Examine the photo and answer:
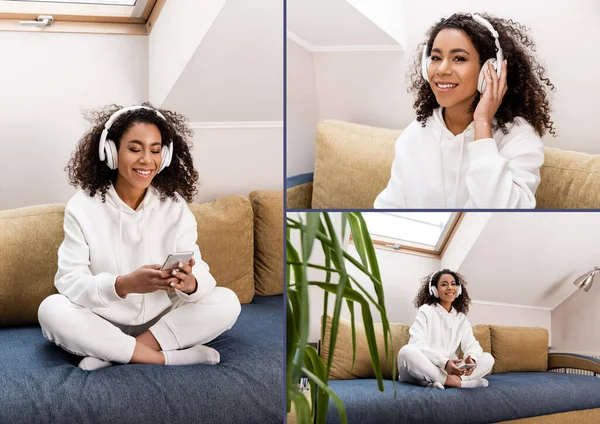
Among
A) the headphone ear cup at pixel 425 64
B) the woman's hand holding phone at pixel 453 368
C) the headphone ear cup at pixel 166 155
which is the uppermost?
the headphone ear cup at pixel 425 64

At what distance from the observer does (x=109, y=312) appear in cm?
197

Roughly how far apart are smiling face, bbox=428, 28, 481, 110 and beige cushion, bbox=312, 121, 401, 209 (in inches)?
4.0

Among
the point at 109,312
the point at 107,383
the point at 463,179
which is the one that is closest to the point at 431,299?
the point at 463,179

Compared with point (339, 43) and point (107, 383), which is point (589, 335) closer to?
point (339, 43)

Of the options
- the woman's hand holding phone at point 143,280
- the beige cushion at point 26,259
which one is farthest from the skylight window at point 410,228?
the beige cushion at point 26,259

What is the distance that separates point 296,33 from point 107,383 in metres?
0.99

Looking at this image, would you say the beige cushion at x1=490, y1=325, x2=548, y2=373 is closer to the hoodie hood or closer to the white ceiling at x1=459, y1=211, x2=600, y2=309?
the white ceiling at x1=459, y1=211, x2=600, y2=309

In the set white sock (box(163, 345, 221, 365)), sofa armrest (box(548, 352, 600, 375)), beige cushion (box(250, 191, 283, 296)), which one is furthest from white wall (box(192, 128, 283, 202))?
sofa armrest (box(548, 352, 600, 375))

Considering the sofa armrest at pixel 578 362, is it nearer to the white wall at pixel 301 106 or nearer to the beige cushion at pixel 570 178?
the beige cushion at pixel 570 178

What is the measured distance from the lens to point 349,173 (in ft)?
3.92

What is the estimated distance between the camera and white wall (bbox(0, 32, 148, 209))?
7.44ft

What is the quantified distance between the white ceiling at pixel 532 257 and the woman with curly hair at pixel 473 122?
59mm

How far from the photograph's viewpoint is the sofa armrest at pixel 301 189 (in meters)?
1.20

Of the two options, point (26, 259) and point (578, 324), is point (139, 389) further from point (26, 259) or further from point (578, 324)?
point (578, 324)
